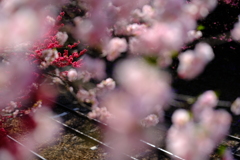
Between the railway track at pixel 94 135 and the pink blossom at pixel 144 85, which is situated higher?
the railway track at pixel 94 135

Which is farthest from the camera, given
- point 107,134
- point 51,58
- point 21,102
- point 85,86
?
point 85,86

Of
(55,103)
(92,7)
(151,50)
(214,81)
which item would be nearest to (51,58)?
(92,7)

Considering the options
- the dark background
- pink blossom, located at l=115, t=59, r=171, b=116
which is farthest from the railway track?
pink blossom, located at l=115, t=59, r=171, b=116

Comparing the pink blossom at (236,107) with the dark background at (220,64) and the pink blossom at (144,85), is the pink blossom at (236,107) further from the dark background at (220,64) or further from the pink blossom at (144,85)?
the pink blossom at (144,85)

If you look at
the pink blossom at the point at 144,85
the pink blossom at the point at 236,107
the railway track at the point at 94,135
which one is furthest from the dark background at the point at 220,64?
the pink blossom at the point at 144,85

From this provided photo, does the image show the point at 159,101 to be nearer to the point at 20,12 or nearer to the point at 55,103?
the point at 20,12

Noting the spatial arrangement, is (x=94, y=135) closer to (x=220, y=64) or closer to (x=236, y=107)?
(x=236, y=107)

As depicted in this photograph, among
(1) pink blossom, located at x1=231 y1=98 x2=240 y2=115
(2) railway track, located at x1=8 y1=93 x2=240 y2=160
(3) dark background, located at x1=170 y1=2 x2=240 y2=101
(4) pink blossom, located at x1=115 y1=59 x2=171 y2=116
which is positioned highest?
(3) dark background, located at x1=170 y1=2 x2=240 y2=101

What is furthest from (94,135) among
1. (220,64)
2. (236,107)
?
(220,64)

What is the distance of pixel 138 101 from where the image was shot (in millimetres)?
2371

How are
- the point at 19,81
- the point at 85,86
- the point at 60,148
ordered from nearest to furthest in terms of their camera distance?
the point at 19,81
the point at 60,148
the point at 85,86

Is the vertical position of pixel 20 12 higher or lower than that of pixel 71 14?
lower

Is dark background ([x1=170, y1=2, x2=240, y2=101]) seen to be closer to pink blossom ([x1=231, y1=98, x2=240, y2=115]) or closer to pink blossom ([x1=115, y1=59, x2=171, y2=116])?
pink blossom ([x1=231, y1=98, x2=240, y2=115])

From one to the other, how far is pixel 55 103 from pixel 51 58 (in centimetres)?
309
